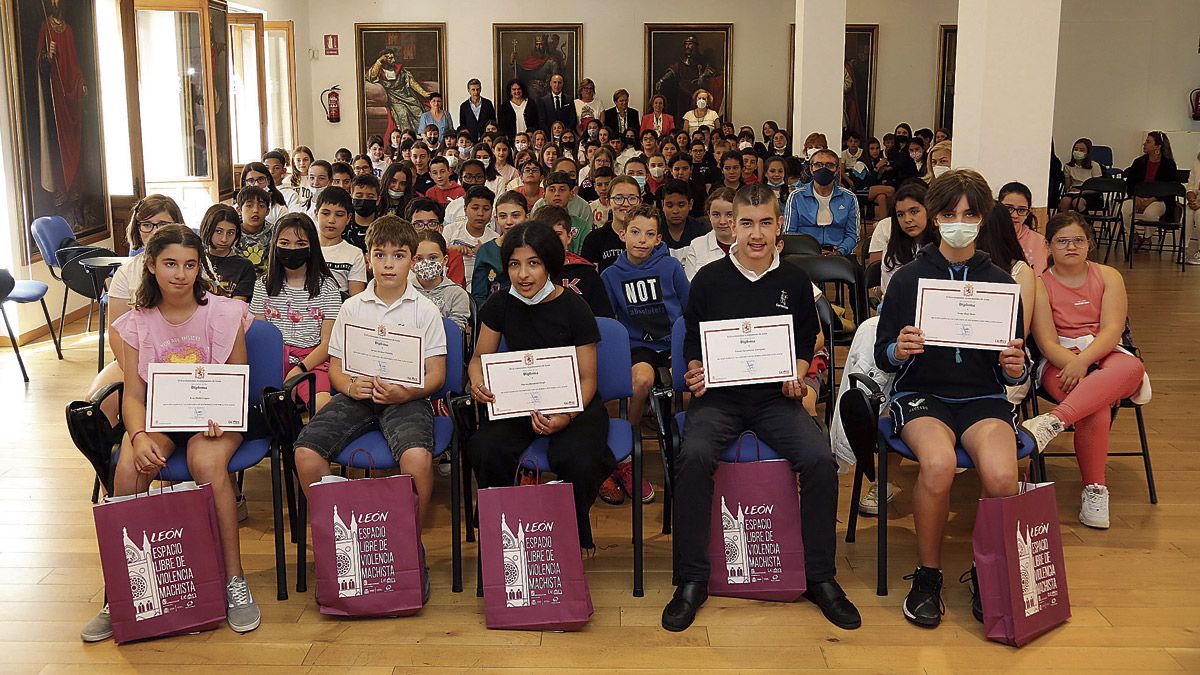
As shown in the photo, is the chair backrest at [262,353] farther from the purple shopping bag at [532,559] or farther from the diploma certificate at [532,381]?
the purple shopping bag at [532,559]

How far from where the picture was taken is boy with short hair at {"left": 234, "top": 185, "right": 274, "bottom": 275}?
19.2 feet

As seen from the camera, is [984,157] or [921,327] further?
[984,157]

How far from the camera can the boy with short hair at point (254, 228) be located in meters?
5.86

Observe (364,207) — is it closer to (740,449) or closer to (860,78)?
(740,449)

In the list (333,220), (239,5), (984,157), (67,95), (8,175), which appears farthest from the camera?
(239,5)

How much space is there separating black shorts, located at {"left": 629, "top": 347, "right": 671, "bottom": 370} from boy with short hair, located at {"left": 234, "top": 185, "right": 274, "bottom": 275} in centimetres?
215

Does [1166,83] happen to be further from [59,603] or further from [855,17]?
[59,603]

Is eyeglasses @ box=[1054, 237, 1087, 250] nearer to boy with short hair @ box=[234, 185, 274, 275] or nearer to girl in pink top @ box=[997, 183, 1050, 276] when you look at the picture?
A: girl in pink top @ box=[997, 183, 1050, 276]

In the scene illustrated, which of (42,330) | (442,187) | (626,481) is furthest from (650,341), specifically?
(42,330)

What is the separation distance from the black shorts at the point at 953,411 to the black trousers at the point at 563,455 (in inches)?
39.8

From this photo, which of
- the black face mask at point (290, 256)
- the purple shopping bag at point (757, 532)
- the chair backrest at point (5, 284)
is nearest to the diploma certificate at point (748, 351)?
the purple shopping bag at point (757, 532)

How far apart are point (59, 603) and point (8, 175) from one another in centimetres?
522

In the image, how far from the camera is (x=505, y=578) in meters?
3.54

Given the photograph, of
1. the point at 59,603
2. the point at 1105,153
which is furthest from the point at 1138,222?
the point at 59,603
